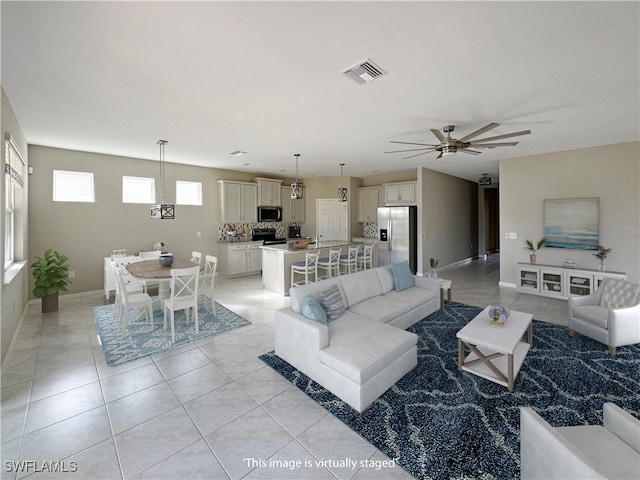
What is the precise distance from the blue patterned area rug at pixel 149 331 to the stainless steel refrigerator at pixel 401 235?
477cm

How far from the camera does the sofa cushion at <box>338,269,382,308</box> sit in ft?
12.0

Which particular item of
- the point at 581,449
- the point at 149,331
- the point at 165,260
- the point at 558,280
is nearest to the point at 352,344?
the point at 581,449

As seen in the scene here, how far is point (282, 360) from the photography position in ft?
9.93

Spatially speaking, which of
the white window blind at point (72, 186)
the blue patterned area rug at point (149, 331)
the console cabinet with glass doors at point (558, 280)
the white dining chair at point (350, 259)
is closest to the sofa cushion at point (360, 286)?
the blue patterned area rug at point (149, 331)

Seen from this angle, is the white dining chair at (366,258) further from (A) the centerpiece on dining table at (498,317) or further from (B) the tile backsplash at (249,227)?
(A) the centerpiece on dining table at (498,317)

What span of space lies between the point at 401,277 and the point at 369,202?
16.2 feet

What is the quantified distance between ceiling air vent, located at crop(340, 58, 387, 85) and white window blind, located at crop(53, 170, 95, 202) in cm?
586

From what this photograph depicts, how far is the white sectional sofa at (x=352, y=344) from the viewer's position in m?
2.26

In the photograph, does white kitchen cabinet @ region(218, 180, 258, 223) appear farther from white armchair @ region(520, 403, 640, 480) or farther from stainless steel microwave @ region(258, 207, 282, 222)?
white armchair @ region(520, 403, 640, 480)

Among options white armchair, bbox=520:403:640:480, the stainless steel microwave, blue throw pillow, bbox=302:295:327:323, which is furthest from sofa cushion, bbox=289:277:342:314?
the stainless steel microwave

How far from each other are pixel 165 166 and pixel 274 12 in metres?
5.91

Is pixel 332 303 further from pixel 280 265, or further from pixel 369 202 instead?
pixel 369 202

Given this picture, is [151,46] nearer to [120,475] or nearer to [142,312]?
[120,475]

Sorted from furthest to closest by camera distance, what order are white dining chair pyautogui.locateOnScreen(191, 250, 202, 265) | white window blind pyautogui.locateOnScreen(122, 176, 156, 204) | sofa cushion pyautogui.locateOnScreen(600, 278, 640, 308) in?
white window blind pyautogui.locateOnScreen(122, 176, 156, 204)
white dining chair pyautogui.locateOnScreen(191, 250, 202, 265)
sofa cushion pyautogui.locateOnScreen(600, 278, 640, 308)
